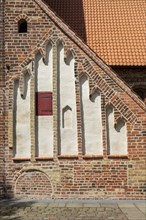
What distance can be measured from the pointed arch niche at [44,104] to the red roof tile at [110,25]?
3038 mm

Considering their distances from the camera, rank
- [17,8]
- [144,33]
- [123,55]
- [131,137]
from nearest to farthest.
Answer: [131,137] < [17,8] < [123,55] < [144,33]

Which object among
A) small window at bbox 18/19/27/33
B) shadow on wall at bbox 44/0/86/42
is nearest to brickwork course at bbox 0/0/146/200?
small window at bbox 18/19/27/33

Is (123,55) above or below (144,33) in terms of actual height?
below

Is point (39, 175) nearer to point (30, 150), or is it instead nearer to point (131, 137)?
point (30, 150)

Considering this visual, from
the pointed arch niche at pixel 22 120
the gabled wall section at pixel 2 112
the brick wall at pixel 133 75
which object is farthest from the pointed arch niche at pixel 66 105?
the brick wall at pixel 133 75

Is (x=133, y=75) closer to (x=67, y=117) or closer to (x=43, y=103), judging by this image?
(x=67, y=117)

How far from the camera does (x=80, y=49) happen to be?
845 centimetres

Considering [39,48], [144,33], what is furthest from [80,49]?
[144,33]

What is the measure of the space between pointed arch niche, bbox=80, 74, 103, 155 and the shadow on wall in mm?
4477

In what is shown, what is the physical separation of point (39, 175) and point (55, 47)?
3613 mm

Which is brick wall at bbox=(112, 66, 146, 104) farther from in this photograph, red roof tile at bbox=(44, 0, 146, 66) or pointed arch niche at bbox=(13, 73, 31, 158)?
pointed arch niche at bbox=(13, 73, 31, 158)

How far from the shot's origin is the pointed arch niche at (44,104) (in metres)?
8.23

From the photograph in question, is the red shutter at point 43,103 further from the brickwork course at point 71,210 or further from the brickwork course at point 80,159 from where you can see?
the brickwork course at point 71,210

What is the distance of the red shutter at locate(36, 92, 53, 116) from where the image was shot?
838 cm
